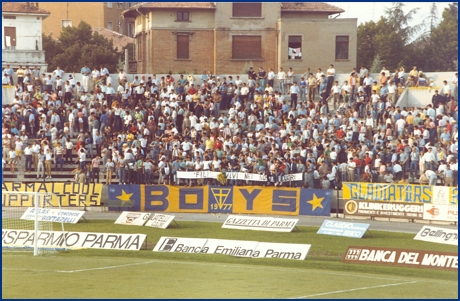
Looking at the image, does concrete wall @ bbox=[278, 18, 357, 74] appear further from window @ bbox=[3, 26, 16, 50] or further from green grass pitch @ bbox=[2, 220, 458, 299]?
green grass pitch @ bbox=[2, 220, 458, 299]

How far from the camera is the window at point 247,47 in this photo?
221ft

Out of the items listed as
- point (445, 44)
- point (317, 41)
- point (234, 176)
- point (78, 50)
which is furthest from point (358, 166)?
point (78, 50)

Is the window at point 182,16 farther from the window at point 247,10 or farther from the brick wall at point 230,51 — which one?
the window at point 247,10

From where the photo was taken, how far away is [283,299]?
62.4ft

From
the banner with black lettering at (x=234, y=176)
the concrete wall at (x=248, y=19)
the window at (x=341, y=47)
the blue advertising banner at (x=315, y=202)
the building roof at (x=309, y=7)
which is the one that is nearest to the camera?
the blue advertising banner at (x=315, y=202)

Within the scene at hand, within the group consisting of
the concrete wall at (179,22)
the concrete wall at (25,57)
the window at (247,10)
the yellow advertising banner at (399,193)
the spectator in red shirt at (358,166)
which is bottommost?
the yellow advertising banner at (399,193)

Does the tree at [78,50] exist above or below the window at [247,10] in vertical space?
below

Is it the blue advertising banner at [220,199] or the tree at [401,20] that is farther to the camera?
the tree at [401,20]

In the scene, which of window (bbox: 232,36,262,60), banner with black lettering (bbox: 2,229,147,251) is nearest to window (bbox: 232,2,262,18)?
window (bbox: 232,36,262,60)

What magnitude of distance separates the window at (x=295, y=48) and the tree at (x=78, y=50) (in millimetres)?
23390

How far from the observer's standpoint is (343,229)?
33.3 meters

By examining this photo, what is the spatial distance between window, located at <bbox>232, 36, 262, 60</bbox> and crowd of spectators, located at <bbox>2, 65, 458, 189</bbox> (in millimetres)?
17079

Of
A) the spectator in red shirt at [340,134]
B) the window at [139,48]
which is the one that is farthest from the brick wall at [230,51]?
the spectator in red shirt at [340,134]

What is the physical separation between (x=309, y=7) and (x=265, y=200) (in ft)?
110
